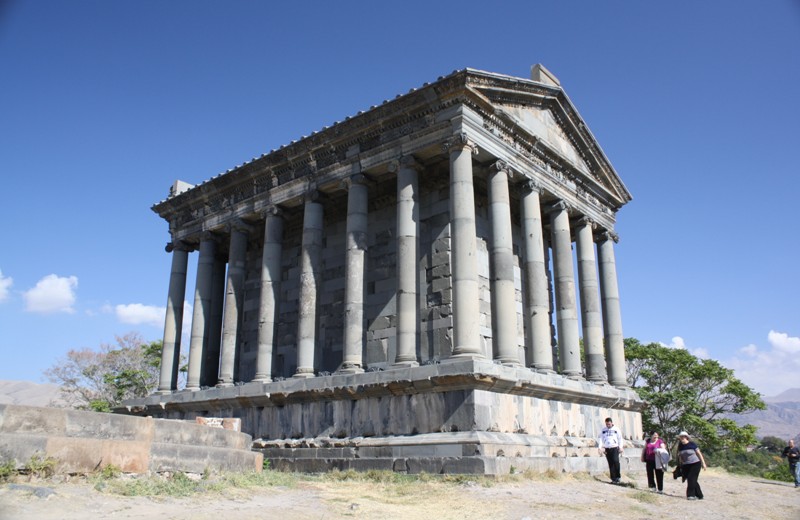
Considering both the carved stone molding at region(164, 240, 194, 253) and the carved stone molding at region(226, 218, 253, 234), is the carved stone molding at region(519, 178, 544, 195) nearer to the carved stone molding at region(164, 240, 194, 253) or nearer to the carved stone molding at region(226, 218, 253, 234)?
the carved stone molding at region(226, 218, 253, 234)

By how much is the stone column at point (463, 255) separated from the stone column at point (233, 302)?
10236mm

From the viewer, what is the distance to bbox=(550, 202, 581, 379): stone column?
70.9 feet

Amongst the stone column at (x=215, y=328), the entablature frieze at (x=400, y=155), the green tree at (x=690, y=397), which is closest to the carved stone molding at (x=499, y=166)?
the entablature frieze at (x=400, y=155)

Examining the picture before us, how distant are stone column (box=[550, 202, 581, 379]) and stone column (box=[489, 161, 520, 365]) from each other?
3.14 metres

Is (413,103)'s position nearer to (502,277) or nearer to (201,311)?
(502,277)

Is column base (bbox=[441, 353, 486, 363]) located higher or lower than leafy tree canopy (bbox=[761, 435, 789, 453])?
higher

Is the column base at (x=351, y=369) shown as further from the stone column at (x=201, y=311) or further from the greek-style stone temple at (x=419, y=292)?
the stone column at (x=201, y=311)

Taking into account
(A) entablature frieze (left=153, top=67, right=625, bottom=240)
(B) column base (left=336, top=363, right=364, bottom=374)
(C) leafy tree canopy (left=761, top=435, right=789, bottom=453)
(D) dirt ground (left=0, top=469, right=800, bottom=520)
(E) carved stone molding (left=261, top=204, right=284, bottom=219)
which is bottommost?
(C) leafy tree canopy (left=761, top=435, right=789, bottom=453)

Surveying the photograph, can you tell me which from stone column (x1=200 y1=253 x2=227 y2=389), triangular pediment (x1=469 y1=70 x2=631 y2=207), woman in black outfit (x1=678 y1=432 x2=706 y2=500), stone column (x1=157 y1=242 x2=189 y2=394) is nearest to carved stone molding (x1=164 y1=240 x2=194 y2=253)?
stone column (x1=157 y1=242 x2=189 y2=394)

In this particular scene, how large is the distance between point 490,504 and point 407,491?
2.31 metres

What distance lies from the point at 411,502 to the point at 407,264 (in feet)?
25.9

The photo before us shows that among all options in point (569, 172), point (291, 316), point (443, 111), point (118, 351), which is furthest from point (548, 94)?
point (118, 351)

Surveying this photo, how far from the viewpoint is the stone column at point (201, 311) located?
25.5m

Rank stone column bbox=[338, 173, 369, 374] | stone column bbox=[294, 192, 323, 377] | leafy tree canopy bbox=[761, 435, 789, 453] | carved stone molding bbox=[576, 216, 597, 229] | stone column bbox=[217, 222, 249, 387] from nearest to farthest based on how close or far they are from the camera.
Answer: stone column bbox=[338, 173, 369, 374] < stone column bbox=[294, 192, 323, 377] < stone column bbox=[217, 222, 249, 387] < carved stone molding bbox=[576, 216, 597, 229] < leafy tree canopy bbox=[761, 435, 789, 453]
